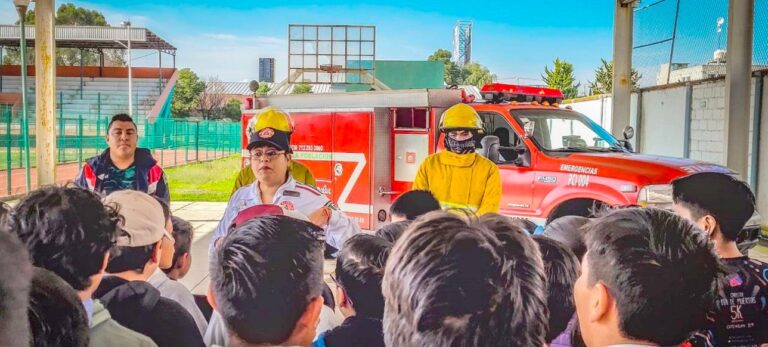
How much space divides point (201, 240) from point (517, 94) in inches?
193

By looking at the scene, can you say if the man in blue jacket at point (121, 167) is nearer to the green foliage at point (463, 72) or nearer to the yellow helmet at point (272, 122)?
the yellow helmet at point (272, 122)

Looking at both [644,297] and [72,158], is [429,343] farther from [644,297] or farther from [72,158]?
[72,158]

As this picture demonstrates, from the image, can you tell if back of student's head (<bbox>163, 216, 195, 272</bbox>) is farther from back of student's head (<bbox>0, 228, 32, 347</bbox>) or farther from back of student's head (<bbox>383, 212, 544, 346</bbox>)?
back of student's head (<bbox>383, 212, 544, 346</bbox>)

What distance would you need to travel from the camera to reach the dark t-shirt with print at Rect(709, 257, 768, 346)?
7.61 feet

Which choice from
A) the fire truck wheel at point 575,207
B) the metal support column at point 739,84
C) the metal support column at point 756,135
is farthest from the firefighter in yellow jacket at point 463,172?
the metal support column at point 756,135

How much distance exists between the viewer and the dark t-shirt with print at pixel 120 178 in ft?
15.4

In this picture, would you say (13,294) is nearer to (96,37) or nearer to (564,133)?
(564,133)

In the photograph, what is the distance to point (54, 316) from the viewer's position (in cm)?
151

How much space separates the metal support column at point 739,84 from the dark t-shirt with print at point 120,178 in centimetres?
878

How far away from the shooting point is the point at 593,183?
707 cm

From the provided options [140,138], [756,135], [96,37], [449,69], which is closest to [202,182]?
[140,138]

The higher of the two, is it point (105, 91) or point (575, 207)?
point (105, 91)

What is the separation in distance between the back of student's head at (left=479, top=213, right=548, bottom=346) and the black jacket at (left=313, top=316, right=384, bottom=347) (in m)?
0.53

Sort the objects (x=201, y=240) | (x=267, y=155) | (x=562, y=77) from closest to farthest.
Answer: (x=267, y=155) < (x=201, y=240) < (x=562, y=77)
